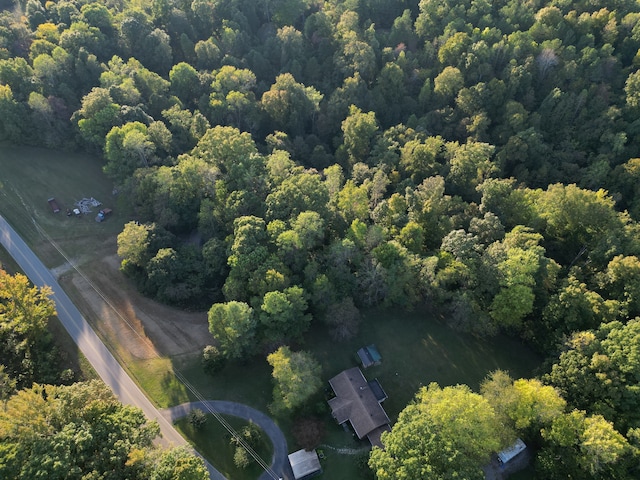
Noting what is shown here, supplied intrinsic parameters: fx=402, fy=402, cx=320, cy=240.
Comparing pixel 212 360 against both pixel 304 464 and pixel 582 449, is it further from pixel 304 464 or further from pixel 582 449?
pixel 582 449

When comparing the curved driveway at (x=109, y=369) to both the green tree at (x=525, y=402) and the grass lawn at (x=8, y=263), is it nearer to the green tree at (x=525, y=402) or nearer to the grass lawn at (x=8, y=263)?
the grass lawn at (x=8, y=263)

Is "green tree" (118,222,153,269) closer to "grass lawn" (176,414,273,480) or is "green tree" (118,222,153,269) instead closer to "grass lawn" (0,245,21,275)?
"grass lawn" (0,245,21,275)

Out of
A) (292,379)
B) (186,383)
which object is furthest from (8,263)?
(292,379)

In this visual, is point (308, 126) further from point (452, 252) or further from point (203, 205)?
point (452, 252)

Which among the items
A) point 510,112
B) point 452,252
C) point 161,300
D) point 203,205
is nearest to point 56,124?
point 203,205

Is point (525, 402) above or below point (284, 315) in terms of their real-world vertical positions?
above

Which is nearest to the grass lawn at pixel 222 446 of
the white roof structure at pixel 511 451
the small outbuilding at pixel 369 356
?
the small outbuilding at pixel 369 356
